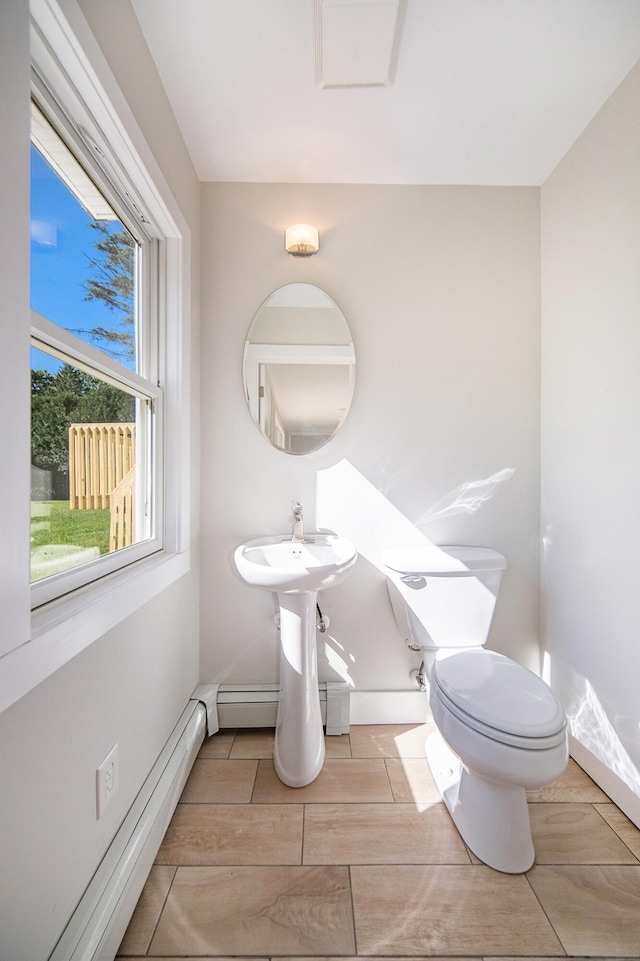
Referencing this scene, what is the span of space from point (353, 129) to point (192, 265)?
0.75 m

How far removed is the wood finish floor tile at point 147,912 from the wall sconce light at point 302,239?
6.90 ft

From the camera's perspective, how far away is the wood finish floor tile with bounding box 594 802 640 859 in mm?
1313

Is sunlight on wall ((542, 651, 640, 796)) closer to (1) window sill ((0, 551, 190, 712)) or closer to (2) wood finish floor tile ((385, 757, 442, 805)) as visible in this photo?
(2) wood finish floor tile ((385, 757, 442, 805))

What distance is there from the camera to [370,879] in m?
1.19

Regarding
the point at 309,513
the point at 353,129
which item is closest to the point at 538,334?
the point at 353,129

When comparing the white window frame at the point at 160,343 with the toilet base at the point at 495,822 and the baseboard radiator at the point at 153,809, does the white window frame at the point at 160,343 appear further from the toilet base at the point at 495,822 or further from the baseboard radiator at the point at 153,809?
the toilet base at the point at 495,822

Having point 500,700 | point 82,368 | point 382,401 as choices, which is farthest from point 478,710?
point 82,368

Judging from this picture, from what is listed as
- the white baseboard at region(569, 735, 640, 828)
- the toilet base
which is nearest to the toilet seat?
the toilet base

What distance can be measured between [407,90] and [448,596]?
1709mm

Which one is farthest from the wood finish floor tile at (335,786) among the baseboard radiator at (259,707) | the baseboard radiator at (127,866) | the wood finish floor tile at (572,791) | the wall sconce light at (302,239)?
the wall sconce light at (302,239)

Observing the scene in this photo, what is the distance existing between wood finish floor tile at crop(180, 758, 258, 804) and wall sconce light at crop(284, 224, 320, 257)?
1992 millimetres

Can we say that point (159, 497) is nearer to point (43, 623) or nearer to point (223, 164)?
point (43, 623)

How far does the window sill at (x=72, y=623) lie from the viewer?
70cm

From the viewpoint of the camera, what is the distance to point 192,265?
68.1 inches
